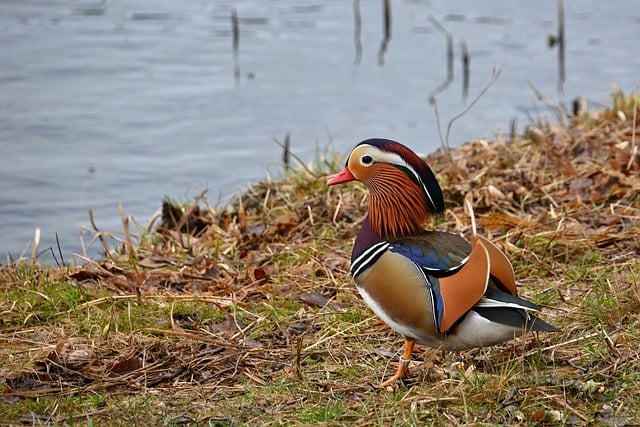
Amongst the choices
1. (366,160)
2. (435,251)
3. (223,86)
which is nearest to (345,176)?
(366,160)

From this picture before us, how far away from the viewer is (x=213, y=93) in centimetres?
995

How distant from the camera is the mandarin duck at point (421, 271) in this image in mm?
3666

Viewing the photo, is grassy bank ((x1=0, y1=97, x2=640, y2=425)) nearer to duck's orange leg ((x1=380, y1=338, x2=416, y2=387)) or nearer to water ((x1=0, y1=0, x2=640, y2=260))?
duck's orange leg ((x1=380, y1=338, x2=416, y2=387))

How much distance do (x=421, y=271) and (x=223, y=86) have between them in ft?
21.7

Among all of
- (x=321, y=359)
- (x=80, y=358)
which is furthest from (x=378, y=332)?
(x=80, y=358)

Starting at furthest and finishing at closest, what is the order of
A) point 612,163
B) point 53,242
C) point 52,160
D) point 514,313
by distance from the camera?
1. point 52,160
2. point 53,242
3. point 612,163
4. point 514,313

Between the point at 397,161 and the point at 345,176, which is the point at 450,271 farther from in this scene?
the point at 345,176

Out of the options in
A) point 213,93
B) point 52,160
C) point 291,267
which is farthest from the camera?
point 213,93

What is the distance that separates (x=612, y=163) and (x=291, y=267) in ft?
6.96

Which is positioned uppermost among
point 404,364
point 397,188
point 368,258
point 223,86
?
point 397,188

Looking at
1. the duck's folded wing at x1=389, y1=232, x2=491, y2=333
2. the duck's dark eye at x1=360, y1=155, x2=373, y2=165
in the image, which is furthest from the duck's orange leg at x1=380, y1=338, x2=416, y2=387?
the duck's dark eye at x1=360, y1=155, x2=373, y2=165

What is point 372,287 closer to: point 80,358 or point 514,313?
point 514,313

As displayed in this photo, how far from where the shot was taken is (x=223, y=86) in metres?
10.1

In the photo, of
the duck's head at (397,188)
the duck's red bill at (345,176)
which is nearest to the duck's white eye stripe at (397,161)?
the duck's head at (397,188)
